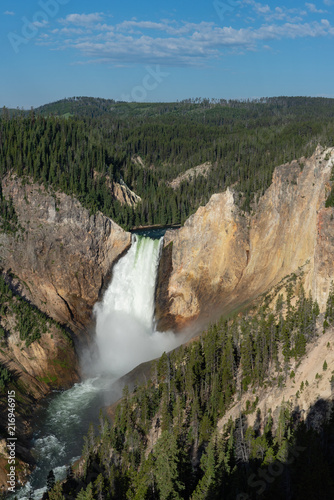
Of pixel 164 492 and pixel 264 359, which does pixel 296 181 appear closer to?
pixel 264 359

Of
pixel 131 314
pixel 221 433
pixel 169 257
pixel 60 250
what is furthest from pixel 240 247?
pixel 221 433

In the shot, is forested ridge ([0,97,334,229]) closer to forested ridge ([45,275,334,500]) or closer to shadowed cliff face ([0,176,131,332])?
shadowed cliff face ([0,176,131,332])

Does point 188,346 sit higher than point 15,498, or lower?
higher

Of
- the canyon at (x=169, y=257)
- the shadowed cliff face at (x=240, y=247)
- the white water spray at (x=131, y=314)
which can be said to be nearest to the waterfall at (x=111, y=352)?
the white water spray at (x=131, y=314)

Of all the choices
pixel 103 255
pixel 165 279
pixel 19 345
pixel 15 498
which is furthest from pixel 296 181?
pixel 15 498

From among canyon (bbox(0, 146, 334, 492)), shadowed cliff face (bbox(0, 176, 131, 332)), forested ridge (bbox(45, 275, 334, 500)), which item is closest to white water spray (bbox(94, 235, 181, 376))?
canyon (bbox(0, 146, 334, 492))

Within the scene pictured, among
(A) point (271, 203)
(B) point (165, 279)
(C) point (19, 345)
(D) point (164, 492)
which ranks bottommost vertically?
(D) point (164, 492)

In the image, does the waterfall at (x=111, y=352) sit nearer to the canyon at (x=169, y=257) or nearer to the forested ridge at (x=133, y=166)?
the canyon at (x=169, y=257)

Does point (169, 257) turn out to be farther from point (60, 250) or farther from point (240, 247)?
point (60, 250)
